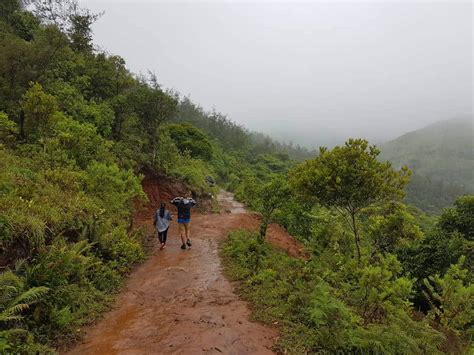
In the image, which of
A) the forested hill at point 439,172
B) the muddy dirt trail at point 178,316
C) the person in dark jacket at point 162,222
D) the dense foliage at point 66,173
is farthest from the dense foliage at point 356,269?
the forested hill at point 439,172

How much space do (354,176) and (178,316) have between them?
606 cm

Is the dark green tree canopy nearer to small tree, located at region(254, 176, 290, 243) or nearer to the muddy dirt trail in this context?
small tree, located at region(254, 176, 290, 243)

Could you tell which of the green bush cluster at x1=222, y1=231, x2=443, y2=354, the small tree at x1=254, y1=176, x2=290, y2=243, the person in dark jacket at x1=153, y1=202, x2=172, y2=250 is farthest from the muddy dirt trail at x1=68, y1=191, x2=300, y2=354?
the small tree at x1=254, y1=176, x2=290, y2=243

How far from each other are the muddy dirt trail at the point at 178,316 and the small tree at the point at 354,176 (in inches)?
157

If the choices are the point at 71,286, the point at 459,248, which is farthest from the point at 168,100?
the point at 459,248

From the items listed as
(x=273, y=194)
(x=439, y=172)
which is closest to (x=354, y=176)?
(x=273, y=194)

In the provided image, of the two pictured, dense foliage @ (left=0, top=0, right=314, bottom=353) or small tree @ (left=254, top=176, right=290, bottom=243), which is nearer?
dense foliage @ (left=0, top=0, right=314, bottom=353)

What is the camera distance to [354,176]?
933cm

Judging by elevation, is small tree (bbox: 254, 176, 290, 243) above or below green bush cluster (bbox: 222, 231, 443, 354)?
above

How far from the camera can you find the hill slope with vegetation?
5.70 m

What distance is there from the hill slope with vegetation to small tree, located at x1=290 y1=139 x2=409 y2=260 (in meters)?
0.03

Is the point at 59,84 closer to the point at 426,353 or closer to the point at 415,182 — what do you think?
the point at 426,353

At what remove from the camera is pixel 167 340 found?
18.2ft

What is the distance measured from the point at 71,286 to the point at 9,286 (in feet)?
5.16
